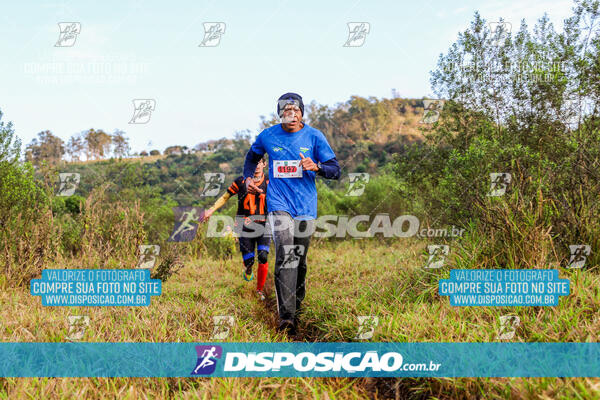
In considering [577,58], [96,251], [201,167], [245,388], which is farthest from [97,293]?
[201,167]

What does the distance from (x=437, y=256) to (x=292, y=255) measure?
187cm

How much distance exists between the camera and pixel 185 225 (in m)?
11.1

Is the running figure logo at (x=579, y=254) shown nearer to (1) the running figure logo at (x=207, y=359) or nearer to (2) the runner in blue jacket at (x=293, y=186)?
(2) the runner in blue jacket at (x=293, y=186)

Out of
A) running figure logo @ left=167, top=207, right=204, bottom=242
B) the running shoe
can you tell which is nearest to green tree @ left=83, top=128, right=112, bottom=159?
running figure logo @ left=167, top=207, right=204, bottom=242

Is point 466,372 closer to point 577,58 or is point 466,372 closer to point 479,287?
point 479,287

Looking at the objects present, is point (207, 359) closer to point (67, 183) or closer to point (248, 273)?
point (248, 273)

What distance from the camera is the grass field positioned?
9.57 ft

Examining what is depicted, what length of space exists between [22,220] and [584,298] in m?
7.69

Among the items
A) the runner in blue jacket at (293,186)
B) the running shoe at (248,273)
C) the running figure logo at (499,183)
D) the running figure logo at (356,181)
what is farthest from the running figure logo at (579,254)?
→ the running shoe at (248,273)

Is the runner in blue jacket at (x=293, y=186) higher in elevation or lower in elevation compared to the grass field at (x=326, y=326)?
higher

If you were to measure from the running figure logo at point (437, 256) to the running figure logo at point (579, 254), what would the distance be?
4.37 feet

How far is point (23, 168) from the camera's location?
7.21 meters

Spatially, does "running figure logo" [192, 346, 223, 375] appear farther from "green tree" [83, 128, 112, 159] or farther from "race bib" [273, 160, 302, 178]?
"green tree" [83, 128, 112, 159]

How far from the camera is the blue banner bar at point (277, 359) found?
9.75 ft
